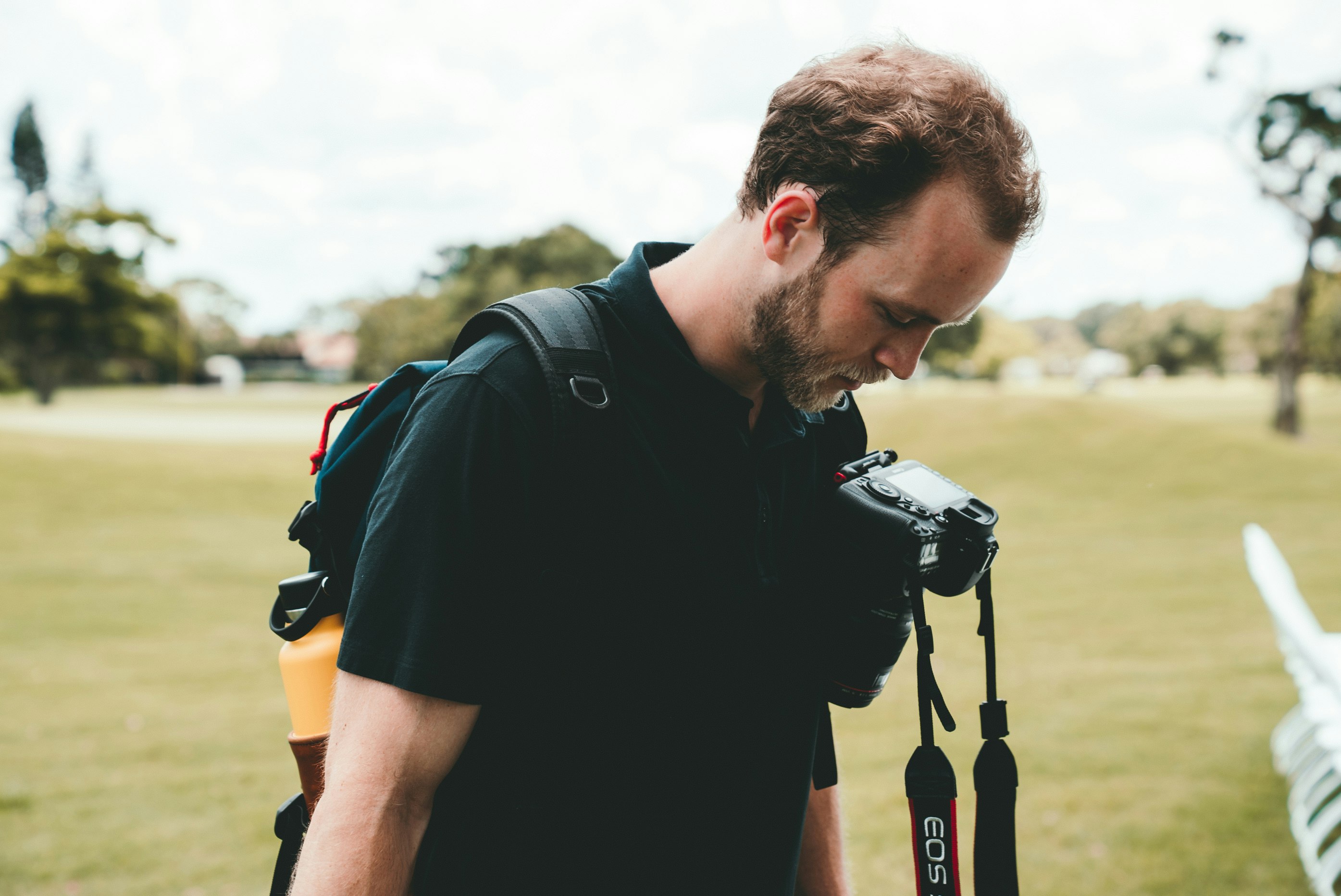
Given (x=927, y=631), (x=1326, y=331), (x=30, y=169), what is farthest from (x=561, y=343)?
(x=30, y=169)

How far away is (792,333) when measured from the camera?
1.33 m

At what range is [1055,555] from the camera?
40.0 ft

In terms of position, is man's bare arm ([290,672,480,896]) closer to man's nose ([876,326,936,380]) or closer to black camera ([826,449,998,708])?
black camera ([826,449,998,708])

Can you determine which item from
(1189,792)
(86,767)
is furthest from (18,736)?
(1189,792)

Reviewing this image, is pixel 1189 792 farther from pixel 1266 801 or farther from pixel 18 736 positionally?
pixel 18 736

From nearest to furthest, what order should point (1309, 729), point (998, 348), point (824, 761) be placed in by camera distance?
point (824, 761), point (1309, 729), point (998, 348)

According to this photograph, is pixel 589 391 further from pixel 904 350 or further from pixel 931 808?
pixel 931 808

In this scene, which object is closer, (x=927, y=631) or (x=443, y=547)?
(x=443, y=547)

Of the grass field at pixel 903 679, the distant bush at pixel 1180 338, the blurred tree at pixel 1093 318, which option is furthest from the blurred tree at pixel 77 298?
the blurred tree at pixel 1093 318

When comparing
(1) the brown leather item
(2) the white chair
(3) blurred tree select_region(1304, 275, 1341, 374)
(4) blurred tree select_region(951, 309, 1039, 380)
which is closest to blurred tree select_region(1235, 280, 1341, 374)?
(3) blurred tree select_region(1304, 275, 1341, 374)

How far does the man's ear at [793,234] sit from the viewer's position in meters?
1.33

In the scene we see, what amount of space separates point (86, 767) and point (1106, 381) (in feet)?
197

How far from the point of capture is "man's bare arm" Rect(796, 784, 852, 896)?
1.67 m

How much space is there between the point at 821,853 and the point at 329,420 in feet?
3.65
